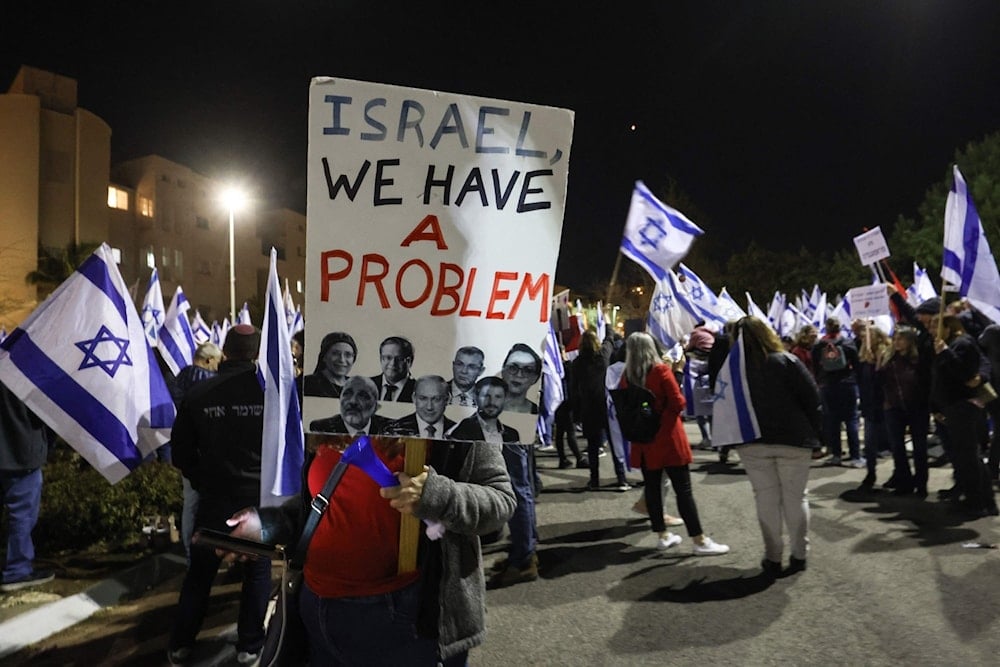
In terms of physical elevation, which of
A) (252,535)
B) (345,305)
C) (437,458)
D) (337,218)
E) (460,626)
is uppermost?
(337,218)

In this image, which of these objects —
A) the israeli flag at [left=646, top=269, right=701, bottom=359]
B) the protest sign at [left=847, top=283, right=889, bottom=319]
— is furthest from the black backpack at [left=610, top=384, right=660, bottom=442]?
the protest sign at [left=847, top=283, right=889, bottom=319]

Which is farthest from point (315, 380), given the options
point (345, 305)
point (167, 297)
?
point (167, 297)

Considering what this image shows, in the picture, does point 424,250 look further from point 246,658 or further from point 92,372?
point 92,372

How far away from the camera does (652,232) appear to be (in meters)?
8.52

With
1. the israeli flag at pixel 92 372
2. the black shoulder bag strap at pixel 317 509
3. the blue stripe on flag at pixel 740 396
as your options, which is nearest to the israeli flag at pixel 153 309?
the israeli flag at pixel 92 372

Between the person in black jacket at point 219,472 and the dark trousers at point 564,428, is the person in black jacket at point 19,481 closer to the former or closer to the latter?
the person in black jacket at point 219,472

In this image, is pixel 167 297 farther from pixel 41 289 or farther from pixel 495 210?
pixel 495 210

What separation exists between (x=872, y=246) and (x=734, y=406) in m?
6.14

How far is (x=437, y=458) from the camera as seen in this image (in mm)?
2369

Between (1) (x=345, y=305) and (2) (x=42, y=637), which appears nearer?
(1) (x=345, y=305)

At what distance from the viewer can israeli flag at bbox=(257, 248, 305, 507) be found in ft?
11.6

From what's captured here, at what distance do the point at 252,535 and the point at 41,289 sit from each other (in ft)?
137

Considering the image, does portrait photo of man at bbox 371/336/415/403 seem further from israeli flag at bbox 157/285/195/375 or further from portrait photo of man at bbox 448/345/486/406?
israeli flag at bbox 157/285/195/375

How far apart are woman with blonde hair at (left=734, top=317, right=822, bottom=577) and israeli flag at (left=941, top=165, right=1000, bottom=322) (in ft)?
9.87
